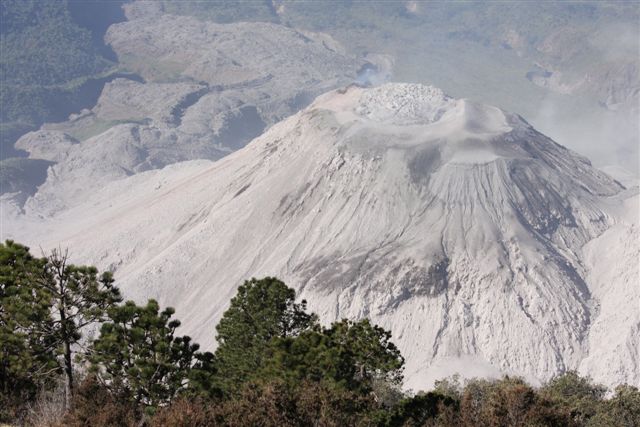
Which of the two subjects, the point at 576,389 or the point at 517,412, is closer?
the point at 517,412

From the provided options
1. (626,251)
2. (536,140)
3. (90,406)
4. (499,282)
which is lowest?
(90,406)

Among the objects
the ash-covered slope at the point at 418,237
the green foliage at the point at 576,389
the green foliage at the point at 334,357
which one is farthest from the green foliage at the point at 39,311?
the ash-covered slope at the point at 418,237

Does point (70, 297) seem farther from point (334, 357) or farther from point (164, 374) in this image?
point (334, 357)

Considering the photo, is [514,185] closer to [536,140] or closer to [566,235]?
[566,235]

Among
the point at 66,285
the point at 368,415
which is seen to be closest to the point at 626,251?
the point at 368,415

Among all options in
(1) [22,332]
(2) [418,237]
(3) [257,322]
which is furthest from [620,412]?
(2) [418,237]

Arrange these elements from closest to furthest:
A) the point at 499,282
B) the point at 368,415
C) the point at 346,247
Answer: the point at 368,415, the point at 499,282, the point at 346,247
